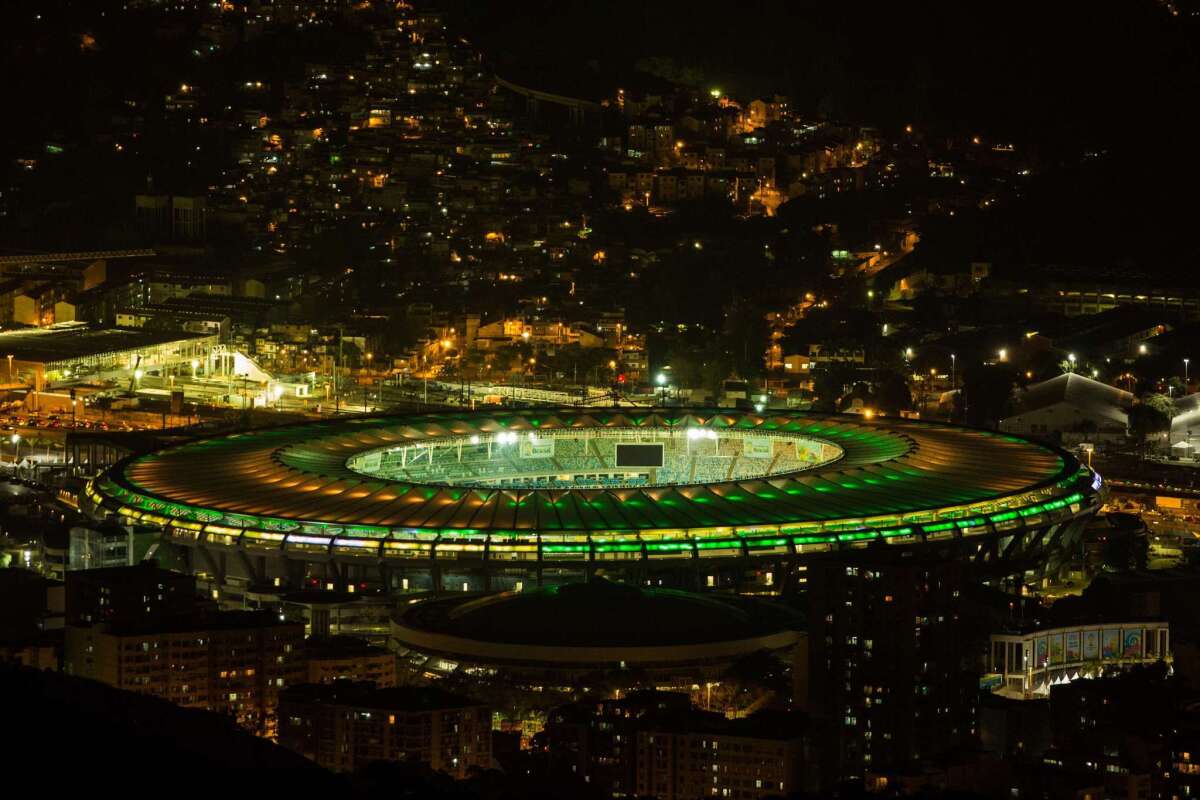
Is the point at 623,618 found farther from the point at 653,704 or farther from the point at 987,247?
the point at 987,247

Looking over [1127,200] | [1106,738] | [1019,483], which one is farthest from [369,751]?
[1127,200]

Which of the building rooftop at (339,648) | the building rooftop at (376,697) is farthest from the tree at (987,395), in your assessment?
the building rooftop at (376,697)

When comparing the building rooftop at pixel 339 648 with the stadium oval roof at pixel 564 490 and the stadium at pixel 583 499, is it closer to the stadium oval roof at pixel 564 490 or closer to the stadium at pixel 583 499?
the stadium at pixel 583 499

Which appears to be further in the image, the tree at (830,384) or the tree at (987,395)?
the tree at (830,384)

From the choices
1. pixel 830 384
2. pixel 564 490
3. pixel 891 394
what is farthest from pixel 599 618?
pixel 830 384

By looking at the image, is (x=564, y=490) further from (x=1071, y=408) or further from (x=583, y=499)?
(x=1071, y=408)

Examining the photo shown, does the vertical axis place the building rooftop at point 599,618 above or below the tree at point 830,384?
below
